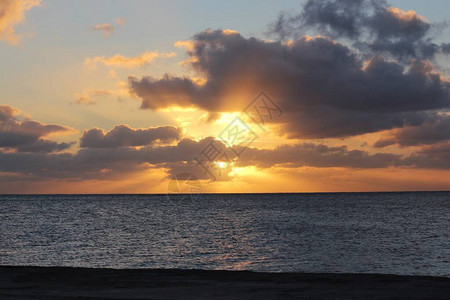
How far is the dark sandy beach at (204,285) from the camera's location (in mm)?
16391

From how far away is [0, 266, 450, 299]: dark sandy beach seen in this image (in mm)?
16391

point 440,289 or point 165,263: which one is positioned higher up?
point 440,289

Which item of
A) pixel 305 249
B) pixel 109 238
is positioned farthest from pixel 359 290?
pixel 109 238

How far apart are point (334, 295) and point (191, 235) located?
50.4 m

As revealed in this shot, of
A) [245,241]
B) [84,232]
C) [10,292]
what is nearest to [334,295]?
[10,292]

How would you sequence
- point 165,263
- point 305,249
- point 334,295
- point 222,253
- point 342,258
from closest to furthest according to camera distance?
point 334,295, point 165,263, point 342,258, point 222,253, point 305,249

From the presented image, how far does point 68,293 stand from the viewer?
669 inches

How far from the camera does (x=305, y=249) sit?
1951 inches

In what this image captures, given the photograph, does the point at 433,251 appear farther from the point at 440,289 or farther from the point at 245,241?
the point at 440,289

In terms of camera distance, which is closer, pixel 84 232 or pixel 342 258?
pixel 342 258

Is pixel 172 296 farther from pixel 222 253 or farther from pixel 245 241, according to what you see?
pixel 245 241

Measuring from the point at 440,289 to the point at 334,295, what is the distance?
12.8 feet

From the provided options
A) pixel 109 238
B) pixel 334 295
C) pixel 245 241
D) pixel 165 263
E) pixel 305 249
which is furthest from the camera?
pixel 109 238

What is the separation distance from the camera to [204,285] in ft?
60.5
